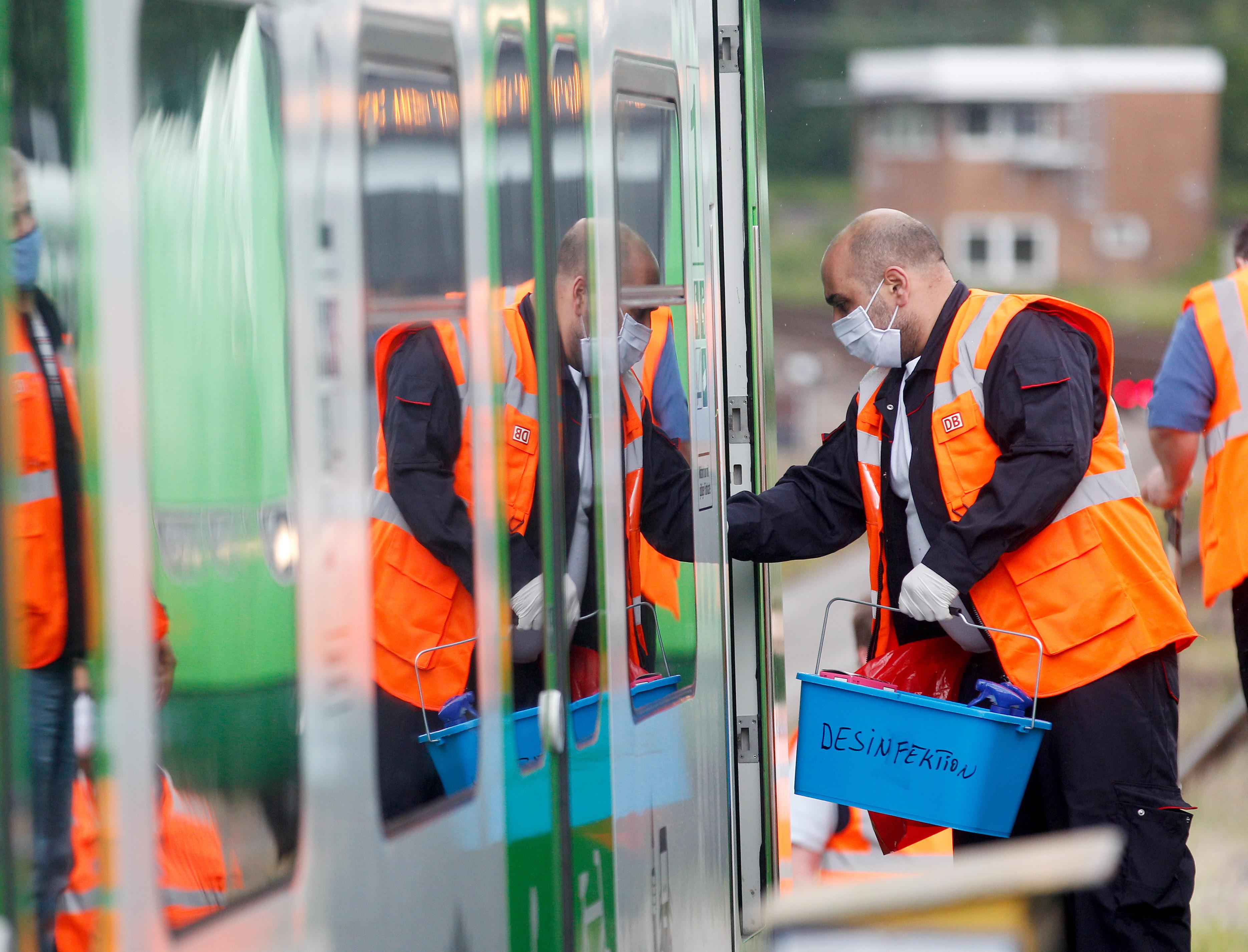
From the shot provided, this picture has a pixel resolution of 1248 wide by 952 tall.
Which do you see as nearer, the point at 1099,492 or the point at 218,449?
the point at 218,449

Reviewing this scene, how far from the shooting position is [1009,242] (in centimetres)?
3738

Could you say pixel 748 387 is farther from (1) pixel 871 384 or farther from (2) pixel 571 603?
(2) pixel 571 603

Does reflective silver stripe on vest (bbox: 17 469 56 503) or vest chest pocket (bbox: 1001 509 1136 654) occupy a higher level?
reflective silver stripe on vest (bbox: 17 469 56 503)

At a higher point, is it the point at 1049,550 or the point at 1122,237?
the point at 1122,237

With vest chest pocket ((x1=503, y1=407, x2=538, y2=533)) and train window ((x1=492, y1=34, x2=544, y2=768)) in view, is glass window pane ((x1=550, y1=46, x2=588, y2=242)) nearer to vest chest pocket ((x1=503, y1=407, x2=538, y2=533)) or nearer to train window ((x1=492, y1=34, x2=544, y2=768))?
train window ((x1=492, y1=34, x2=544, y2=768))

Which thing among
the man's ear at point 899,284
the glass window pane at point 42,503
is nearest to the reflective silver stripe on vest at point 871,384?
the man's ear at point 899,284

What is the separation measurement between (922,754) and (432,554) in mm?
1451

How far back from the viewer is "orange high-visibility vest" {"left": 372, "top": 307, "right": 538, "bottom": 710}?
1.94 metres

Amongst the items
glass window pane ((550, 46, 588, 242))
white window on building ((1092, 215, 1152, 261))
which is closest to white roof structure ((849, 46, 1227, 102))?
white window on building ((1092, 215, 1152, 261))

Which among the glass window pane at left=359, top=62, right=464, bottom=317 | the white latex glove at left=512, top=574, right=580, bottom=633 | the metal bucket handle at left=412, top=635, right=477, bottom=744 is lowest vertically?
the metal bucket handle at left=412, top=635, right=477, bottom=744

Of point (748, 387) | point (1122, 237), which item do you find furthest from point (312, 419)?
point (1122, 237)

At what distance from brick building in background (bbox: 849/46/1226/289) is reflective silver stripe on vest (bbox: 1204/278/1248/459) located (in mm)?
31468

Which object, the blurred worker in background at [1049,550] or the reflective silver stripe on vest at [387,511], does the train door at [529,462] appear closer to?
the reflective silver stripe on vest at [387,511]

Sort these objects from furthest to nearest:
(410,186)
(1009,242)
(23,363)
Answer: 1. (1009,242)
2. (410,186)
3. (23,363)
